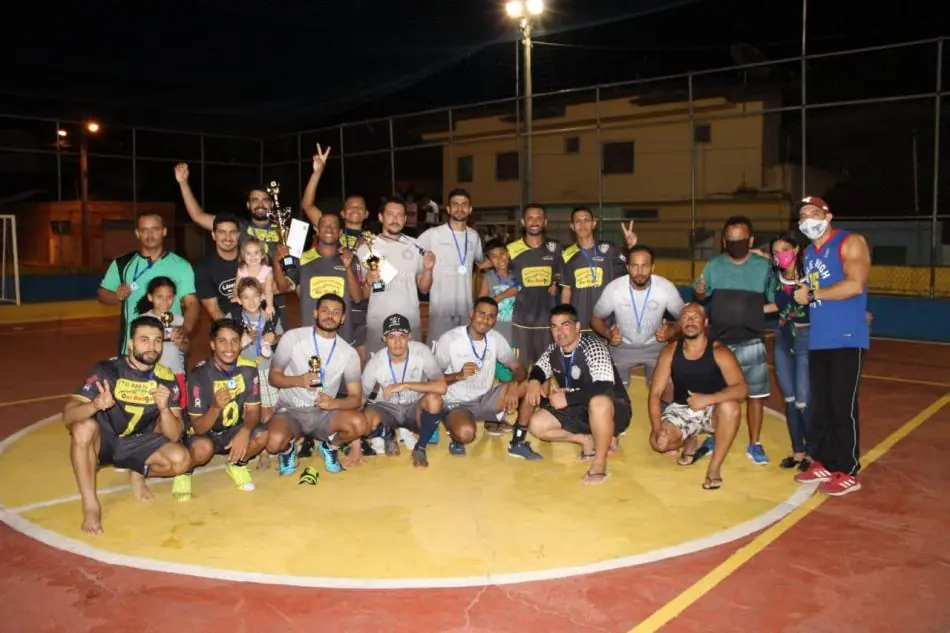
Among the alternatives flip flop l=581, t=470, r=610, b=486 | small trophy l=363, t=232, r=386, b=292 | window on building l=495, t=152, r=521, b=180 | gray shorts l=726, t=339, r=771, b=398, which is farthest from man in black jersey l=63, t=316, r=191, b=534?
window on building l=495, t=152, r=521, b=180

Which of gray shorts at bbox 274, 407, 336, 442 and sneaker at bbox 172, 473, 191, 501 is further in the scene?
gray shorts at bbox 274, 407, 336, 442

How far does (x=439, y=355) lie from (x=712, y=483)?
2774 millimetres

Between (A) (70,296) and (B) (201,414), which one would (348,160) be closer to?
(A) (70,296)

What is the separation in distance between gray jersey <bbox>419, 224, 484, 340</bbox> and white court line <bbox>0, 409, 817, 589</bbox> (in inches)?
156

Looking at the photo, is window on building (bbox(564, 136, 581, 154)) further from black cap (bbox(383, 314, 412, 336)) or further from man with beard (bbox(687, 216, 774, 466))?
black cap (bbox(383, 314, 412, 336))

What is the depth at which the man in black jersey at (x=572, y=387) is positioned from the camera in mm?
7656

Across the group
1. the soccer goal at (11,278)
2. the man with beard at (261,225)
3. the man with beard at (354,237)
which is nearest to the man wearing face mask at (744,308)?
the man with beard at (354,237)

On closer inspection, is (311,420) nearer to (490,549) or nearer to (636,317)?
(490,549)

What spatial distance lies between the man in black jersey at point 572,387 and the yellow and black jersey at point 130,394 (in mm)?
3083

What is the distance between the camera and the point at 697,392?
741cm

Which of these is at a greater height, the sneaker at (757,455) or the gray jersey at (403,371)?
the gray jersey at (403,371)

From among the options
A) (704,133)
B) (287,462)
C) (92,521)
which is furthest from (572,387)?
(704,133)

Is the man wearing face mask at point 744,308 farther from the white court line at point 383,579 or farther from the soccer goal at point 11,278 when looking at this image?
the soccer goal at point 11,278

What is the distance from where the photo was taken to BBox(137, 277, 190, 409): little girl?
7.27m
